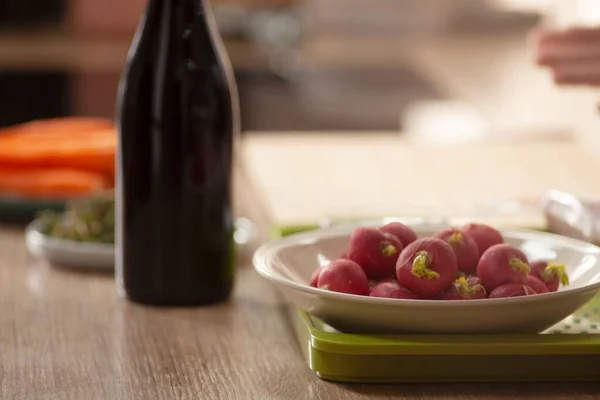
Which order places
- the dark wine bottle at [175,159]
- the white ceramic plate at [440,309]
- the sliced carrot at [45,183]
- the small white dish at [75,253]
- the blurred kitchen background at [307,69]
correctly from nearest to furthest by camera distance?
1. the white ceramic plate at [440,309]
2. the dark wine bottle at [175,159]
3. the small white dish at [75,253]
4. the sliced carrot at [45,183]
5. the blurred kitchen background at [307,69]

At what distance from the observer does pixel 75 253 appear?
1221 millimetres

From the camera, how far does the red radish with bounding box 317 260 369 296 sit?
840mm

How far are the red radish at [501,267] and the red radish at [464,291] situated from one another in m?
0.02

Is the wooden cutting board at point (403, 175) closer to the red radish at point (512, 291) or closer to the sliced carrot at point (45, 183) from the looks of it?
the sliced carrot at point (45, 183)

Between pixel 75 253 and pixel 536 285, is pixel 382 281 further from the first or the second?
pixel 75 253

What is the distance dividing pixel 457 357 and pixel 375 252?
0.11 m

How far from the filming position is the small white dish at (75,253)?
1215 millimetres

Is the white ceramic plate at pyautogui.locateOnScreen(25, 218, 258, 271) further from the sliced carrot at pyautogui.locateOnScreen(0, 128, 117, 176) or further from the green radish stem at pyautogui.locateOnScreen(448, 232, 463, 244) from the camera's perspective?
the green radish stem at pyautogui.locateOnScreen(448, 232, 463, 244)

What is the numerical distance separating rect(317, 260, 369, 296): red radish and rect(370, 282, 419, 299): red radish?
0.04 feet

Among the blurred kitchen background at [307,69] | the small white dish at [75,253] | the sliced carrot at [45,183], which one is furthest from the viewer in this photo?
the blurred kitchen background at [307,69]

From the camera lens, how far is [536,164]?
1890mm

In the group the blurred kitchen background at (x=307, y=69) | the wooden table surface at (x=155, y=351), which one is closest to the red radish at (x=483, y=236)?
the wooden table surface at (x=155, y=351)

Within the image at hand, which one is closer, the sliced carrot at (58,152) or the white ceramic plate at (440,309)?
the white ceramic plate at (440,309)

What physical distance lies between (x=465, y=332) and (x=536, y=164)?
3.62 feet
